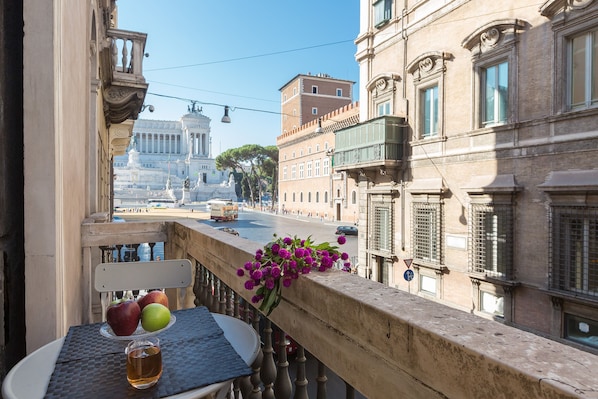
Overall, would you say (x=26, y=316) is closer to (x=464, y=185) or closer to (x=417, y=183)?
(x=464, y=185)

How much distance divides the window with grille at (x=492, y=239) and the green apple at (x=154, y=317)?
1102 cm

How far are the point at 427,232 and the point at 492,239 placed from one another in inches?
102

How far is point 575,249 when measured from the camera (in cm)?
930

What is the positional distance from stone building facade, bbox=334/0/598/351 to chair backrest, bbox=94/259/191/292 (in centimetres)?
934

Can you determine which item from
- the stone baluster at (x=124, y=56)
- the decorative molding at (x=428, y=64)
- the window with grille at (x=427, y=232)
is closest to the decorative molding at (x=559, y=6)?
the decorative molding at (x=428, y=64)

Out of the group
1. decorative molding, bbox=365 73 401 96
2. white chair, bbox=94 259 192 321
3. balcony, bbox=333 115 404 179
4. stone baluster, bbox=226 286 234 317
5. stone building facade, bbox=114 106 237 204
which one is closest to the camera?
white chair, bbox=94 259 192 321

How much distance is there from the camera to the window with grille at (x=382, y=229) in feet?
50.5

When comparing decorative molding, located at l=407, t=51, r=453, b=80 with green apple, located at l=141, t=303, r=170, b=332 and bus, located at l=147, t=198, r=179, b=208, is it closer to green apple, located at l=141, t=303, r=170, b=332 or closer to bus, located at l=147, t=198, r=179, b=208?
green apple, located at l=141, t=303, r=170, b=332

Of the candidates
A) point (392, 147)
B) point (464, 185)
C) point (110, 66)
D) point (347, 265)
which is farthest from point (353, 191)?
point (347, 265)

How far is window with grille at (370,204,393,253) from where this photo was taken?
15383 mm

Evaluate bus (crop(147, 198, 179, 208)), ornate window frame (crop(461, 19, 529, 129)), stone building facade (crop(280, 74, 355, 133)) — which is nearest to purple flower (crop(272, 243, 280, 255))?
ornate window frame (crop(461, 19, 529, 129))

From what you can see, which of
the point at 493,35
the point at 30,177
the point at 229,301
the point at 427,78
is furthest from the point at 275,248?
the point at 427,78

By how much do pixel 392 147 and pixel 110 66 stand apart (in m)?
9.98

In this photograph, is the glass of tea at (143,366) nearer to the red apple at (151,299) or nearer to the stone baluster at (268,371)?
the red apple at (151,299)
